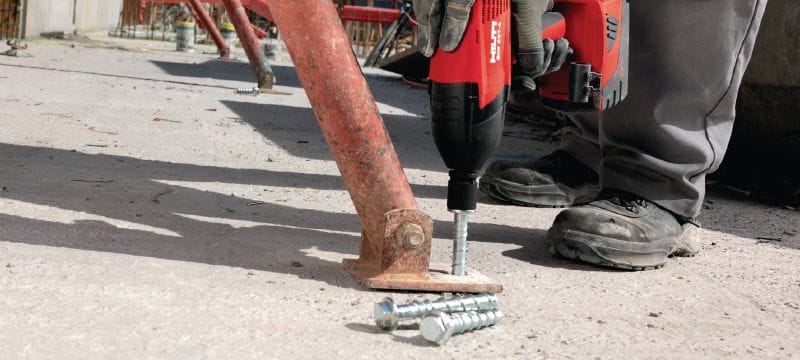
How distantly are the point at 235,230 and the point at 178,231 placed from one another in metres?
0.14

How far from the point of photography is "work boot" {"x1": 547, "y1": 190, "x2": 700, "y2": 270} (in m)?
2.18

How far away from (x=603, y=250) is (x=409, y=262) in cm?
54

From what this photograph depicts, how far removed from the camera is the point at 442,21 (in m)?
1.70

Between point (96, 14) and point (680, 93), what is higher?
point (680, 93)

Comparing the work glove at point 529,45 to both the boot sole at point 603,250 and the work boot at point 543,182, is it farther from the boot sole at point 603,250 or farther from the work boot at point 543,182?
the work boot at point 543,182

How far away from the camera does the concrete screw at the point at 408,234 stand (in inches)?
71.6

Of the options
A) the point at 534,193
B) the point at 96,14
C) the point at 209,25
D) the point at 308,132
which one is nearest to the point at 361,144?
the point at 534,193

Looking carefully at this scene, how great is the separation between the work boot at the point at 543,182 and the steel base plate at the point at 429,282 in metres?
1.06

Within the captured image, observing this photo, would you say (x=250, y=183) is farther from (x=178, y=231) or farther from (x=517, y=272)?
(x=517, y=272)

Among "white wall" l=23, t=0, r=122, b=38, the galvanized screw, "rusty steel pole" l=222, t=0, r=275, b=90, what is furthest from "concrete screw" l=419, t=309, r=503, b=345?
"white wall" l=23, t=0, r=122, b=38

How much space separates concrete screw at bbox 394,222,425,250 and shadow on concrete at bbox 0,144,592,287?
0.14 metres

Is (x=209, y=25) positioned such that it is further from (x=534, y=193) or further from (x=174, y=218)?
(x=174, y=218)

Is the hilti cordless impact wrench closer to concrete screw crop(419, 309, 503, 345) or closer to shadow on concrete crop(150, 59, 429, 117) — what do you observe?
concrete screw crop(419, 309, 503, 345)

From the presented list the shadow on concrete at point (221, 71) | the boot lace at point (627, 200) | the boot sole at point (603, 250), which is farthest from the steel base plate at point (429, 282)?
the shadow on concrete at point (221, 71)
